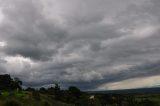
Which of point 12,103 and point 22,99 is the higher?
point 22,99

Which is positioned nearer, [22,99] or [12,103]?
[12,103]

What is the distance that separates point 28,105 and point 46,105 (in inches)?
407

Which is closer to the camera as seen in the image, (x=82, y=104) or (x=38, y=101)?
(x=38, y=101)

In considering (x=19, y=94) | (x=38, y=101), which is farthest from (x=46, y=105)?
(x=19, y=94)

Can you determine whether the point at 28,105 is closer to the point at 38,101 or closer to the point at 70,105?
A: the point at 38,101

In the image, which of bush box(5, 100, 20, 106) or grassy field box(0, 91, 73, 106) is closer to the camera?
bush box(5, 100, 20, 106)

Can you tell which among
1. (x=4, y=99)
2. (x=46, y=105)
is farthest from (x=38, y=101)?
(x=4, y=99)

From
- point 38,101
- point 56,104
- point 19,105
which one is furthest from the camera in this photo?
point 56,104

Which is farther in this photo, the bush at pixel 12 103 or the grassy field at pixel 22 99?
the grassy field at pixel 22 99

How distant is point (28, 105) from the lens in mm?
173375

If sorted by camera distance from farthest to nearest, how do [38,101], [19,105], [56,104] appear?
[56,104] < [38,101] < [19,105]

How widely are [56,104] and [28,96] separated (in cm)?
1919

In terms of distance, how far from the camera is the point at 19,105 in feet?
556

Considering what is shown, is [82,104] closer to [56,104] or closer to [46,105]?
[56,104]
